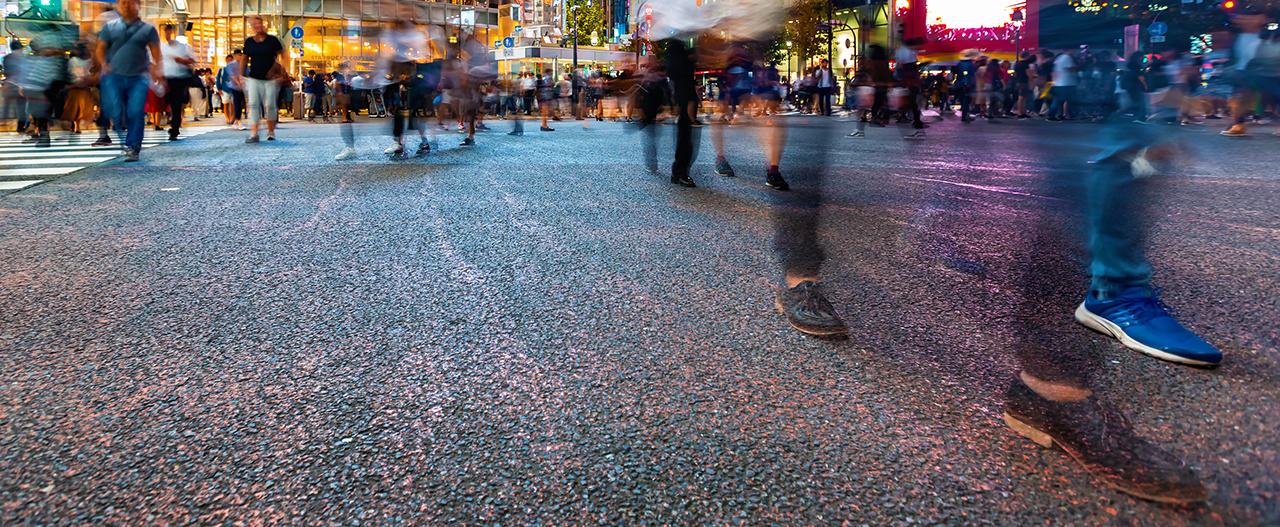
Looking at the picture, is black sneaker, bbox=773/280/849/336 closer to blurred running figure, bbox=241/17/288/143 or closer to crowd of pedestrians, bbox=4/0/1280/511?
crowd of pedestrians, bbox=4/0/1280/511

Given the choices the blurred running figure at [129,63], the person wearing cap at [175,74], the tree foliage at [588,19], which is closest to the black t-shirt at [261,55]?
the person wearing cap at [175,74]

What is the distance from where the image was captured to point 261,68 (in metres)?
12.9

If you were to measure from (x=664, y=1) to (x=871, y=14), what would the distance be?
1.24 meters

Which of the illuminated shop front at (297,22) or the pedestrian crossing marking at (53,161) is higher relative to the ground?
the illuminated shop front at (297,22)

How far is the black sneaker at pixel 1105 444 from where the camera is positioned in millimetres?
1727

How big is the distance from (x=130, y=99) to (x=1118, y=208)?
1036cm

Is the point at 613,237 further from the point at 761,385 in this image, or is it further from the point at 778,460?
the point at 778,460

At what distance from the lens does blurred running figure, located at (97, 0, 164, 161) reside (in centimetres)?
958

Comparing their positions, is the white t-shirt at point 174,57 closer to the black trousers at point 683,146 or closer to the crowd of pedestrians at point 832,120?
the crowd of pedestrians at point 832,120

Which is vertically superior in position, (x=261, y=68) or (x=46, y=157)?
(x=261, y=68)

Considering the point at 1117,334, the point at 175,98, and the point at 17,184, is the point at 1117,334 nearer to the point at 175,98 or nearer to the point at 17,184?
the point at 17,184

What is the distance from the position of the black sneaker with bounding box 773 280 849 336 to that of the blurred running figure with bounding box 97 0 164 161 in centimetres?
910

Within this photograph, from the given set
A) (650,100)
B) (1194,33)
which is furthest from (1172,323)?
(650,100)

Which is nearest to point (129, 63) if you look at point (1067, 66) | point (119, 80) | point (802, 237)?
Answer: point (119, 80)
